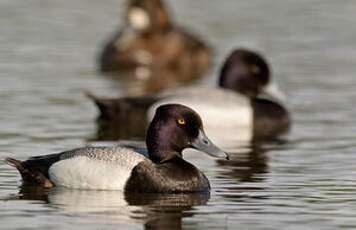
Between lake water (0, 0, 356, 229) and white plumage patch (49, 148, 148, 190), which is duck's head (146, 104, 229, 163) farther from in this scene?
lake water (0, 0, 356, 229)

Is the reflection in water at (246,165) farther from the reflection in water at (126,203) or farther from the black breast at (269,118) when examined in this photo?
the black breast at (269,118)

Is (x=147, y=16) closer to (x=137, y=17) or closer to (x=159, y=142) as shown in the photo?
(x=137, y=17)

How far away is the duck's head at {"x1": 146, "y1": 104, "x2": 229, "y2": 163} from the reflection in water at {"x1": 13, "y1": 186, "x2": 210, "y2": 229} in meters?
0.41

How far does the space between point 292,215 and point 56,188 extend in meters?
2.08

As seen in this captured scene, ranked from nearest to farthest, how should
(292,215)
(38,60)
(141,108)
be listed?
1. (292,215)
2. (141,108)
3. (38,60)

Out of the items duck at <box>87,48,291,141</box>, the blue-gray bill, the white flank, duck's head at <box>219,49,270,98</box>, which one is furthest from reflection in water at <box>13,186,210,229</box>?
the white flank

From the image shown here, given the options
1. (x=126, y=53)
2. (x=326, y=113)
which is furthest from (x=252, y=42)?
(x=326, y=113)

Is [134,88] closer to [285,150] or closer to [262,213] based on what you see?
[285,150]

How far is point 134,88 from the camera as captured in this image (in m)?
16.4

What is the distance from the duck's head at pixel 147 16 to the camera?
18625 millimetres

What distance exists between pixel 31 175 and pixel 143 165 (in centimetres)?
100

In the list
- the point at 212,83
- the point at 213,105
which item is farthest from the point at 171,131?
the point at 212,83

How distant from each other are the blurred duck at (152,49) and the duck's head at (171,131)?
856 centimetres

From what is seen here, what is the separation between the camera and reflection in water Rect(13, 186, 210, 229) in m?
8.36
